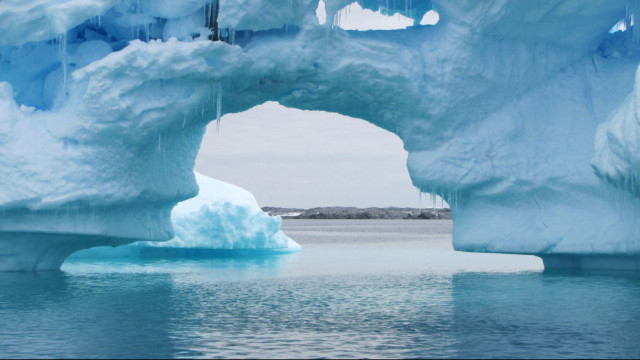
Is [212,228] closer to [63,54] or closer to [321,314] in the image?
[63,54]

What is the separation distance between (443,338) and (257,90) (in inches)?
267

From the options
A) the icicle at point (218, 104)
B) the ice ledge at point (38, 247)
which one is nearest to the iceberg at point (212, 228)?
the ice ledge at point (38, 247)

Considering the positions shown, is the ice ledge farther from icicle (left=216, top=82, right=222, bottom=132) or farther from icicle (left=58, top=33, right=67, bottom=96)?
icicle (left=216, top=82, right=222, bottom=132)

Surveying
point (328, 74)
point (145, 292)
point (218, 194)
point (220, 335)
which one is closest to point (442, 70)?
point (328, 74)

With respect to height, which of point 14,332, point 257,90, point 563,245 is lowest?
point 14,332

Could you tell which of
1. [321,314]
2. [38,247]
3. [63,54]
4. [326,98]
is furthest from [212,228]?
[321,314]

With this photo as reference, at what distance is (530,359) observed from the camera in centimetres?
659

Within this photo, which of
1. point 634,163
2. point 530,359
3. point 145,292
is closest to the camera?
point 530,359

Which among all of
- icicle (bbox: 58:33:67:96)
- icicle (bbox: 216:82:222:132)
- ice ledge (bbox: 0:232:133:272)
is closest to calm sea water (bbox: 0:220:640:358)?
ice ledge (bbox: 0:232:133:272)

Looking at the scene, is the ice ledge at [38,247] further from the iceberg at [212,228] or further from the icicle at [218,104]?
the iceberg at [212,228]

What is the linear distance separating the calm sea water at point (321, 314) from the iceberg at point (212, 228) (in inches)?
218

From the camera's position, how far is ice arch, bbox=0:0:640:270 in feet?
40.4

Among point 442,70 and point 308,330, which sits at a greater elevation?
point 442,70

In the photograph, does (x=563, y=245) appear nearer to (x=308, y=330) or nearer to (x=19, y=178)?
(x=308, y=330)
